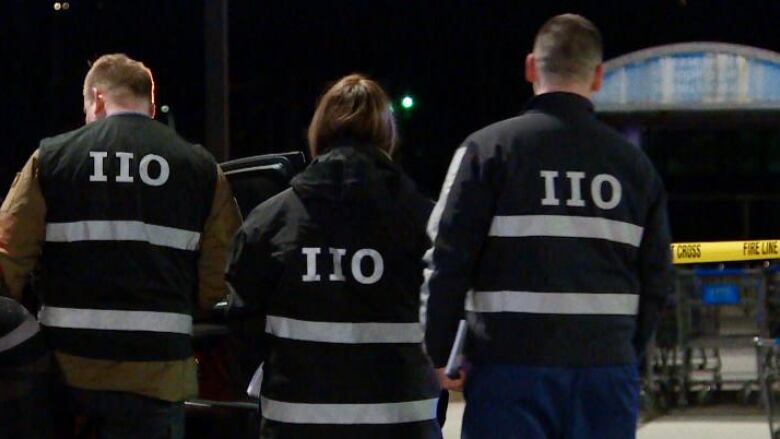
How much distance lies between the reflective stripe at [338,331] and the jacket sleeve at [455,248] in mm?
267

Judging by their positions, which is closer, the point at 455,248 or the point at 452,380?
the point at 455,248

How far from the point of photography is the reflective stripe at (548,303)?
3250 mm

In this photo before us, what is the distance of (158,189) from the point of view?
12.6 feet

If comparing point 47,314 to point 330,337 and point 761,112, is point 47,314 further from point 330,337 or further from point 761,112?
point 761,112

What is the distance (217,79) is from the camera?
28.3 feet

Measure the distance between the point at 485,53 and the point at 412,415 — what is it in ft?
88.7

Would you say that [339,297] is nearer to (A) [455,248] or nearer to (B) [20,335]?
(A) [455,248]

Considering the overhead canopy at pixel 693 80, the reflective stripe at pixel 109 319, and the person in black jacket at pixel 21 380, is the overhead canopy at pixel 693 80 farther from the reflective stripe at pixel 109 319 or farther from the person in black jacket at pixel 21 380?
the person in black jacket at pixel 21 380

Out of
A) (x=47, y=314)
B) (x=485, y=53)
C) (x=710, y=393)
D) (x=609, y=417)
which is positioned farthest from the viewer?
(x=485, y=53)

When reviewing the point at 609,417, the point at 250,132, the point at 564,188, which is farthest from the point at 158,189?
the point at 250,132

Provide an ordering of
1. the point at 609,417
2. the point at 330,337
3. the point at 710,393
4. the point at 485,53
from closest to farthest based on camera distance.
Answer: the point at 609,417
the point at 330,337
the point at 710,393
the point at 485,53

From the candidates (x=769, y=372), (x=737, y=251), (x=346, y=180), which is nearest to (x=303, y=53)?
(x=737, y=251)

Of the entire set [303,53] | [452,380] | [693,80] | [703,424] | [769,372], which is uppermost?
[303,53]

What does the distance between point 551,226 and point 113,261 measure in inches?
52.2
